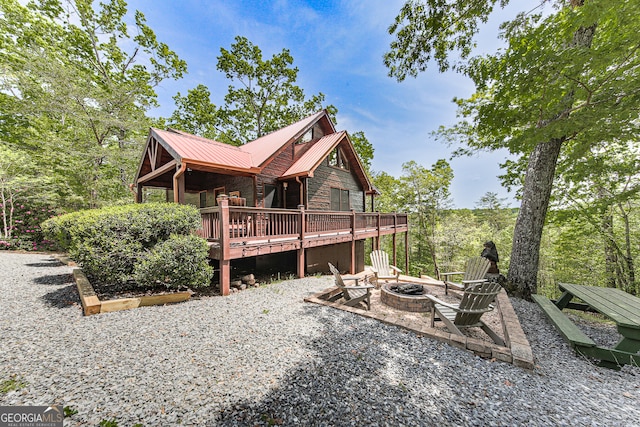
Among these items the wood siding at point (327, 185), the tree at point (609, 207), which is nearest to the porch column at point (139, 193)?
the wood siding at point (327, 185)

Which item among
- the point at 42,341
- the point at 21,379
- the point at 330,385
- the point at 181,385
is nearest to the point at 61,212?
the point at 42,341

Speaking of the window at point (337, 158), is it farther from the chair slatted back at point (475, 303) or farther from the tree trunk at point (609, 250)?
the tree trunk at point (609, 250)

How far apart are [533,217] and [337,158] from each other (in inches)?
331

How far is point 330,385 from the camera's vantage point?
241cm

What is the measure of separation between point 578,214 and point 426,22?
11105mm

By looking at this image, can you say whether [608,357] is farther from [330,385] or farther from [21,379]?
[21,379]

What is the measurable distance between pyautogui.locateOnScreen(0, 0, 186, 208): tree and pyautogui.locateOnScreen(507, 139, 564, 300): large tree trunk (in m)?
19.3

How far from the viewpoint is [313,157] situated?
10.2 metres

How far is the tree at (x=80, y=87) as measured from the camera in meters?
12.2

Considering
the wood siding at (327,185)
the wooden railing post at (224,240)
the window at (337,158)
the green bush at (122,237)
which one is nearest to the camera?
the green bush at (122,237)

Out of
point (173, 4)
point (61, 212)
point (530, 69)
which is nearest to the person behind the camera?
point (530, 69)

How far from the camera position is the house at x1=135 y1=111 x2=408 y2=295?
6238 millimetres

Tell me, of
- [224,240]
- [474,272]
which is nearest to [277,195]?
[224,240]

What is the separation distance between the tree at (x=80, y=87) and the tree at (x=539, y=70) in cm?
1667
